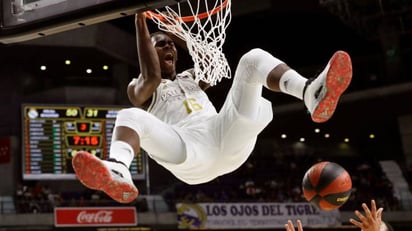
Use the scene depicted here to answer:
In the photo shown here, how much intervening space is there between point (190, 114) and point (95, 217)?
37.8 feet

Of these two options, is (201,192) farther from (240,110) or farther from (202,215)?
(240,110)

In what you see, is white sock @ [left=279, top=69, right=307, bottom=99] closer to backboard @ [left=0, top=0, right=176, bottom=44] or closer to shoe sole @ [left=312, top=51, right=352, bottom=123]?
shoe sole @ [left=312, top=51, right=352, bottom=123]

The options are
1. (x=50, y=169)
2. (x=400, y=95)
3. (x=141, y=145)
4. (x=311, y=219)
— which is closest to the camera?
(x=141, y=145)

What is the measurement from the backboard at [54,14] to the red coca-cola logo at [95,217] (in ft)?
39.5

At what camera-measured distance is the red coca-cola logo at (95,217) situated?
15977 millimetres

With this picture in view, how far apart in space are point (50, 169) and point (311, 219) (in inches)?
240

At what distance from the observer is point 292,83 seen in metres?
4.30

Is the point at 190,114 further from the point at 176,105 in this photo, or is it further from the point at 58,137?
the point at 58,137

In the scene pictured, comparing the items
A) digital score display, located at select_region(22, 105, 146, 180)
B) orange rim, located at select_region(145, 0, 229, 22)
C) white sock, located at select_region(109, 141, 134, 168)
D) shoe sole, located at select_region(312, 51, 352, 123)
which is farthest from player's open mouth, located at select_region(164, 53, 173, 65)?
digital score display, located at select_region(22, 105, 146, 180)

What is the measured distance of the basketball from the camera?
432 centimetres

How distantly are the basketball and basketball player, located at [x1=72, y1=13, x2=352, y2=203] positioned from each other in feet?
1.42

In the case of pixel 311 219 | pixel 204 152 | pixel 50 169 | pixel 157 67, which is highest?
pixel 157 67

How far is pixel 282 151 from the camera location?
2245cm

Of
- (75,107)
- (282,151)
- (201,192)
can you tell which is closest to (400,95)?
(282,151)
